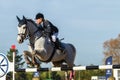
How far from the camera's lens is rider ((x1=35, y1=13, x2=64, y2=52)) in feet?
45.2

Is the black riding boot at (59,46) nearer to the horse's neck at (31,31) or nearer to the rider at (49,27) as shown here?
the rider at (49,27)

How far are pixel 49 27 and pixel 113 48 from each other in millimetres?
42687

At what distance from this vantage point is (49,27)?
14.0 meters

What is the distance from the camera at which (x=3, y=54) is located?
13297 mm

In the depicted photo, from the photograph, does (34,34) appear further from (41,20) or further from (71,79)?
(71,79)

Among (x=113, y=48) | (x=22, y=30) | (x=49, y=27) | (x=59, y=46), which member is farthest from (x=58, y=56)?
(x=113, y=48)

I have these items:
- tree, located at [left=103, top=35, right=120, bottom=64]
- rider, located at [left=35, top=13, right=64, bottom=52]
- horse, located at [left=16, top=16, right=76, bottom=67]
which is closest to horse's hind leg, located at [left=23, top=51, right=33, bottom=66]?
horse, located at [left=16, top=16, right=76, bottom=67]

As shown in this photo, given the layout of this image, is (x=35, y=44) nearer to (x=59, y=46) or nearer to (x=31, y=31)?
(x=31, y=31)

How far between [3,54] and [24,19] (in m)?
1.15

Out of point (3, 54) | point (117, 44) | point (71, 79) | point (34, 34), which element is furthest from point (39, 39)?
point (117, 44)

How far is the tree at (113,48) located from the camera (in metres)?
52.8

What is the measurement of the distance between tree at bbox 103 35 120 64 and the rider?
38.4 metres

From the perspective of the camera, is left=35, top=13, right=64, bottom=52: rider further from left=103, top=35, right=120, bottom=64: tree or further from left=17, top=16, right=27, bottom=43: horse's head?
left=103, top=35, right=120, bottom=64: tree

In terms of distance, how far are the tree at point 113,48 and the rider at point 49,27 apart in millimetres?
38357
